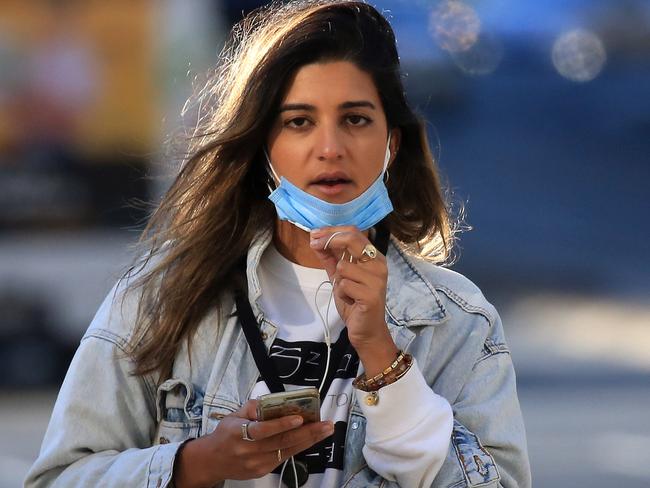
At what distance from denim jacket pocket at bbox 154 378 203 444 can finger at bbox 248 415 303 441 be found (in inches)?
13.5

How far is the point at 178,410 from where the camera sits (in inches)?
107

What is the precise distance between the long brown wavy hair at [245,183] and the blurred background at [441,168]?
3225 millimetres

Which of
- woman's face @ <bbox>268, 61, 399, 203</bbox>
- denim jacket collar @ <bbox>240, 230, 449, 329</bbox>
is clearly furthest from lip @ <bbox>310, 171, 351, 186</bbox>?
denim jacket collar @ <bbox>240, 230, 449, 329</bbox>

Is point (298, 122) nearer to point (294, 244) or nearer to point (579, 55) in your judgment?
point (294, 244)

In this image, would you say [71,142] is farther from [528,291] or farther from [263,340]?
[263,340]

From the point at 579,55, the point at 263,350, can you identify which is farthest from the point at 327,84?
the point at 579,55

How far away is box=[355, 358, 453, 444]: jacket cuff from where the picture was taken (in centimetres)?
251

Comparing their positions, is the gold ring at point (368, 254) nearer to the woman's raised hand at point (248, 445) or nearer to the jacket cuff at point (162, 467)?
the woman's raised hand at point (248, 445)

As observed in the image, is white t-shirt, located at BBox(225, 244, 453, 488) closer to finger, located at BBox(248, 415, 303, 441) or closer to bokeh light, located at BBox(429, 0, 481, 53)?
finger, located at BBox(248, 415, 303, 441)

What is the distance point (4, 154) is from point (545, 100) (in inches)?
257

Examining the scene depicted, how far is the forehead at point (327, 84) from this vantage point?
9.06 ft

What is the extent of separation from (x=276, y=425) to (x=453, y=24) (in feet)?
26.3

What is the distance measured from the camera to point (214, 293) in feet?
9.21

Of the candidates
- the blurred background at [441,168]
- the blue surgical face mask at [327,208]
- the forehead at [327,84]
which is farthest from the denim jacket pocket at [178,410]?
the blurred background at [441,168]
